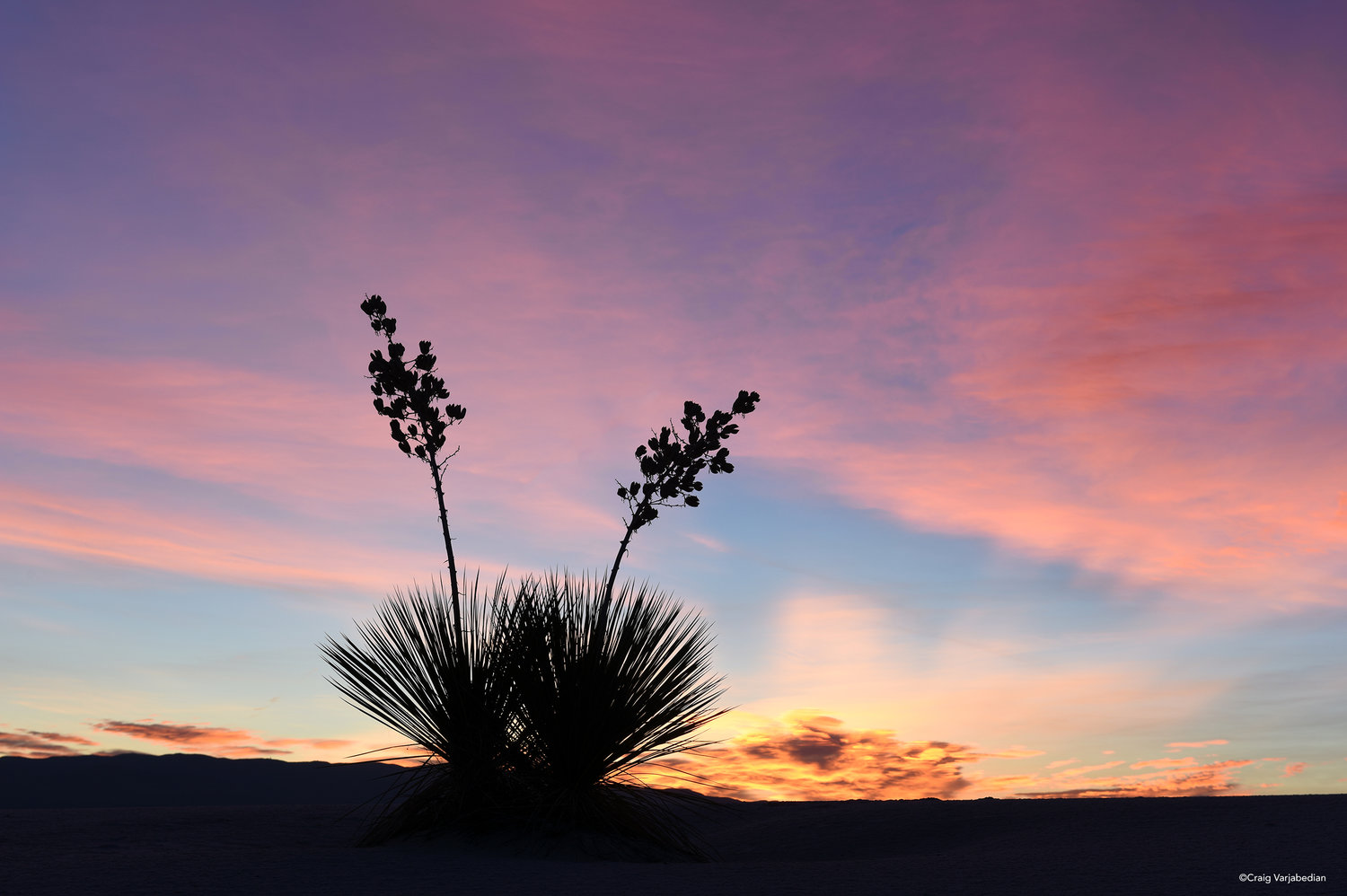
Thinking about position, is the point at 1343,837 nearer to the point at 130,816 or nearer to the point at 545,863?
the point at 545,863

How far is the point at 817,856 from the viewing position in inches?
322

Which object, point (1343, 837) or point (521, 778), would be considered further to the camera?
point (521, 778)

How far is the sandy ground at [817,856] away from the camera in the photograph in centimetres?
590

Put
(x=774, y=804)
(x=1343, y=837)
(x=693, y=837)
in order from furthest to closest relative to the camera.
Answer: (x=774, y=804) < (x=693, y=837) < (x=1343, y=837)

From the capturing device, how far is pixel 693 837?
9.45 m

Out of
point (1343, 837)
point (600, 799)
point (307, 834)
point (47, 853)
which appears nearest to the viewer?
point (1343, 837)

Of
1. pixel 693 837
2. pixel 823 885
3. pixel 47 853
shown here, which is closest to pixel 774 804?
pixel 693 837

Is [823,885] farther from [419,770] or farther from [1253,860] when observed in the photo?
[419,770]

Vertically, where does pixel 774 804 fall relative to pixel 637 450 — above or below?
below

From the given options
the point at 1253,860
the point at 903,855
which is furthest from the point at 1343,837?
the point at 903,855

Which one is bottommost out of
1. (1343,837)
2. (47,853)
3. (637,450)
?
(47,853)

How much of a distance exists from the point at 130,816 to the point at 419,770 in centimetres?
316

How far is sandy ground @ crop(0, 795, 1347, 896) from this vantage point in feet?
19.4

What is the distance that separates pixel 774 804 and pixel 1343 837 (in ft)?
18.6
